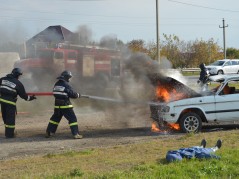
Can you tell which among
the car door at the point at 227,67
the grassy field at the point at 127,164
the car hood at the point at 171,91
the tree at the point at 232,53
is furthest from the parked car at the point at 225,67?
the grassy field at the point at 127,164

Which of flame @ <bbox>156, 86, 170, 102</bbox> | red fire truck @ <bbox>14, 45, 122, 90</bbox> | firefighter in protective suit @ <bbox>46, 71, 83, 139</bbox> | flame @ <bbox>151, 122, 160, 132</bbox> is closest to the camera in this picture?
firefighter in protective suit @ <bbox>46, 71, 83, 139</bbox>

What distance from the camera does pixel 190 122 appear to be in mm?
10805

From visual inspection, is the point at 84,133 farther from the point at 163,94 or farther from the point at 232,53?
the point at 232,53

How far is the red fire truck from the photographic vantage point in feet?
44.2

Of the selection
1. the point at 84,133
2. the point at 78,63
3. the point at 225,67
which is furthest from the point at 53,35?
the point at 225,67

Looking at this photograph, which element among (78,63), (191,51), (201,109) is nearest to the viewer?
(201,109)

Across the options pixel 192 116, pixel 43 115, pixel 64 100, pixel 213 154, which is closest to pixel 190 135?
pixel 192 116

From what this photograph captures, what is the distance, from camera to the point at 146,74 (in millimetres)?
12156

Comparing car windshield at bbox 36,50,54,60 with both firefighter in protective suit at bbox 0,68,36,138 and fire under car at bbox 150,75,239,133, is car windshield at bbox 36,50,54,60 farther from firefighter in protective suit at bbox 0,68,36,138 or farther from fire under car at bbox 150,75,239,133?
fire under car at bbox 150,75,239,133

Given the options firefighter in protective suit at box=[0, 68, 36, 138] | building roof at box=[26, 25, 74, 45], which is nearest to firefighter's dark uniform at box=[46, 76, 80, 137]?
firefighter in protective suit at box=[0, 68, 36, 138]

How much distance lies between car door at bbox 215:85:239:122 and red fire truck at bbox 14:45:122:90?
3.61 meters

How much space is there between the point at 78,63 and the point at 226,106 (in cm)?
775

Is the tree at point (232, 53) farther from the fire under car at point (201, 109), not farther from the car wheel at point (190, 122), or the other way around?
the car wheel at point (190, 122)

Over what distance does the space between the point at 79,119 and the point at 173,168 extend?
8023 millimetres
